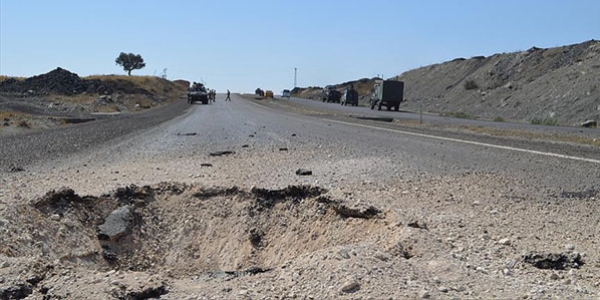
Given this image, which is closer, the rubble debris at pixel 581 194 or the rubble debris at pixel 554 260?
the rubble debris at pixel 554 260

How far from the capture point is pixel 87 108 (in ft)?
153

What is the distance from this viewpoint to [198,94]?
65.9 m

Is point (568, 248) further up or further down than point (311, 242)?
further up

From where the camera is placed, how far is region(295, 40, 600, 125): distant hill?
4041 centimetres

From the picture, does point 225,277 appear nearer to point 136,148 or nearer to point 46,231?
point 46,231

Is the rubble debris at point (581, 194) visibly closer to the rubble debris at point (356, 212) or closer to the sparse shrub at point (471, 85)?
the rubble debris at point (356, 212)

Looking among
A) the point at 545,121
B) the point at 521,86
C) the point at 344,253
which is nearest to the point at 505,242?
the point at 344,253

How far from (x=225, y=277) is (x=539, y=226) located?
11.0 ft

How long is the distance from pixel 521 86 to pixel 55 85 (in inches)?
1897

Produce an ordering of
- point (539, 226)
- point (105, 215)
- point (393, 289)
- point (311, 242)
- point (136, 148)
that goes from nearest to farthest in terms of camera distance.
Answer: point (393, 289) < point (539, 226) < point (311, 242) < point (105, 215) < point (136, 148)

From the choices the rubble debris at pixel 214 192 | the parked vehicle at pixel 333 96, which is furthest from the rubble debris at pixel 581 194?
the parked vehicle at pixel 333 96

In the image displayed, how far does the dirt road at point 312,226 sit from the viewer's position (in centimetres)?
462

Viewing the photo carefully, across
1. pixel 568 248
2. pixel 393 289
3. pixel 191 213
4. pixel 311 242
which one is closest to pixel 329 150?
pixel 191 213

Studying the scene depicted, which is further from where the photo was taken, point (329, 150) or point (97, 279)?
point (329, 150)
